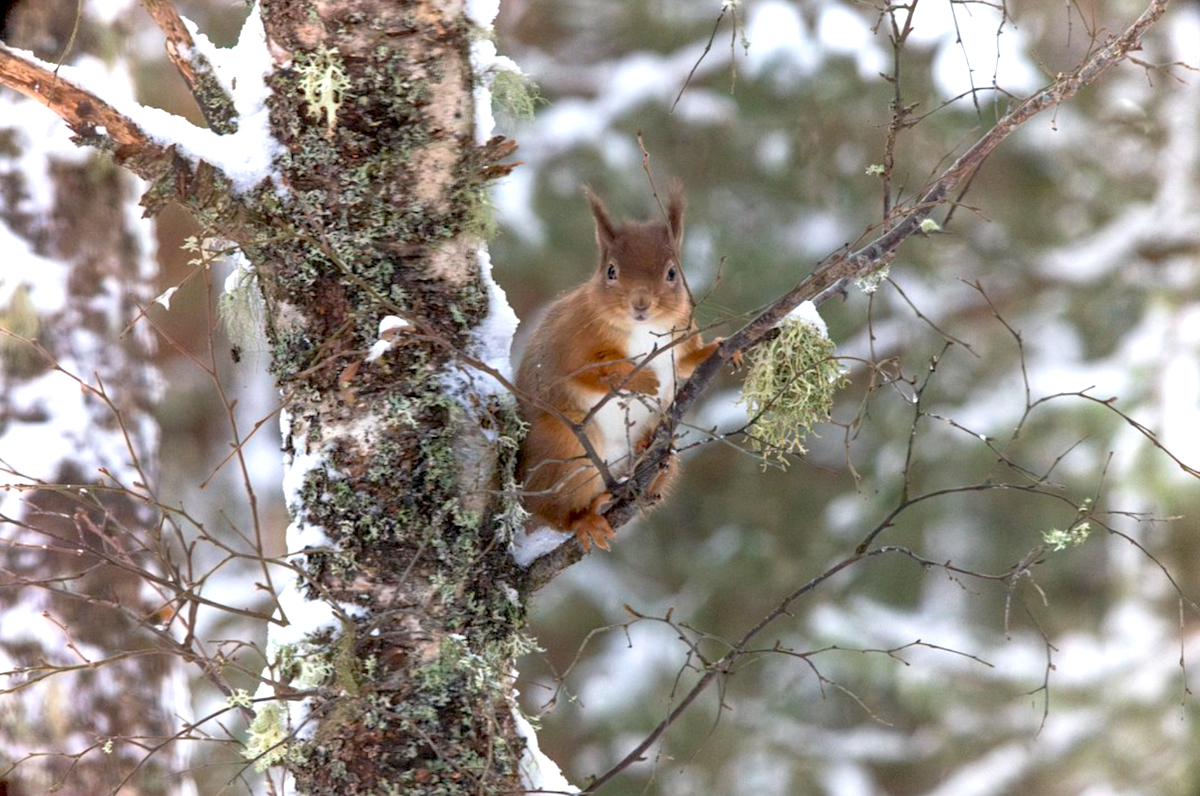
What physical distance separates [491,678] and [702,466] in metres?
5.22

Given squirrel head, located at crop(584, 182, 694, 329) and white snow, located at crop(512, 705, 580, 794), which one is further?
squirrel head, located at crop(584, 182, 694, 329)

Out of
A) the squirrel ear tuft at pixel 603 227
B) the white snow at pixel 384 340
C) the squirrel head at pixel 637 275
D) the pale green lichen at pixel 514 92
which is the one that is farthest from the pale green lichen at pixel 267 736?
the squirrel ear tuft at pixel 603 227

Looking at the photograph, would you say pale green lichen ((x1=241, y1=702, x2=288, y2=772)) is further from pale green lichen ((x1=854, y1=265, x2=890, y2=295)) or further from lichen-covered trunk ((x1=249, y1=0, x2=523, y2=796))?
pale green lichen ((x1=854, y1=265, x2=890, y2=295))

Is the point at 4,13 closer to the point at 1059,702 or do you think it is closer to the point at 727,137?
the point at 727,137

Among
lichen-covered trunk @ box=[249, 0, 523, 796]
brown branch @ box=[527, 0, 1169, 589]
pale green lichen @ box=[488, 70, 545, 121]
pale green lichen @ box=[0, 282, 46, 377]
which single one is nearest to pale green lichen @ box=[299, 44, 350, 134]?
lichen-covered trunk @ box=[249, 0, 523, 796]

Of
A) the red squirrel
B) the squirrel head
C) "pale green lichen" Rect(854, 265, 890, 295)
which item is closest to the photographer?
"pale green lichen" Rect(854, 265, 890, 295)

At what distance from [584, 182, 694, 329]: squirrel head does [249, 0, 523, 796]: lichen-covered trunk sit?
0.75 meters

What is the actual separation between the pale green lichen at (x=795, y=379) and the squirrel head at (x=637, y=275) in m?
0.54

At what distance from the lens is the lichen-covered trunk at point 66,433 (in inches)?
127

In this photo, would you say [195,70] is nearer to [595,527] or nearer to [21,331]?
[595,527]

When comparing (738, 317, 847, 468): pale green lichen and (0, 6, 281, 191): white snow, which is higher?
(0, 6, 281, 191): white snow

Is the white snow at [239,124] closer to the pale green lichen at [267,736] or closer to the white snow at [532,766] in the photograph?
the pale green lichen at [267,736]

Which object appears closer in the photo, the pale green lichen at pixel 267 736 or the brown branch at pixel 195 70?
the pale green lichen at pixel 267 736

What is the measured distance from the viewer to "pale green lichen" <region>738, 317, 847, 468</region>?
2.36 metres
